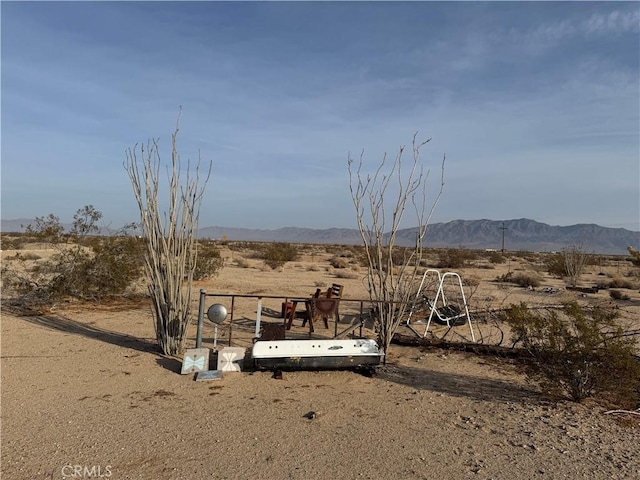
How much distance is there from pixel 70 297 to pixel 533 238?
7981 inches

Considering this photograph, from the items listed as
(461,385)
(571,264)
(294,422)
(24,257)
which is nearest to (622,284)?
(571,264)

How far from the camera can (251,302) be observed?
13.3 m

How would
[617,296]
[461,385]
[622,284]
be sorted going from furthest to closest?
[622,284], [617,296], [461,385]

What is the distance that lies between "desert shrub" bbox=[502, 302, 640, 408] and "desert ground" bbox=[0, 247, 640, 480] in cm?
24

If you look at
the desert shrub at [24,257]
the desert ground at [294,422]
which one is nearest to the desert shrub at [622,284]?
the desert ground at [294,422]

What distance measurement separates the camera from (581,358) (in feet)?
18.0

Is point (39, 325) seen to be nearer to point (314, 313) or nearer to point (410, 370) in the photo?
point (314, 313)

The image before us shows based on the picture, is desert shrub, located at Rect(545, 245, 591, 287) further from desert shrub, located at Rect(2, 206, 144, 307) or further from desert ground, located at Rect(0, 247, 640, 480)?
desert shrub, located at Rect(2, 206, 144, 307)
